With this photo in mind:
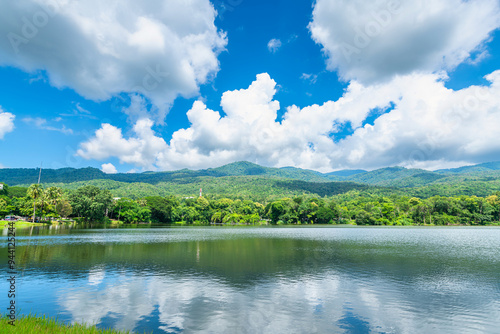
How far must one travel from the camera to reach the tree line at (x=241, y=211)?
123938 millimetres

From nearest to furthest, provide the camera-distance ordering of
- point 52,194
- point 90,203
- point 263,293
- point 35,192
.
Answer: point 263,293, point 35,192, point 52,194, point 90,203

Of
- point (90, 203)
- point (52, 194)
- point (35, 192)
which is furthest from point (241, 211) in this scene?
point (35, 192)

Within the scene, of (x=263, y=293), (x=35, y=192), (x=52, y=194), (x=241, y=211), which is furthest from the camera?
(x=241, y=211)

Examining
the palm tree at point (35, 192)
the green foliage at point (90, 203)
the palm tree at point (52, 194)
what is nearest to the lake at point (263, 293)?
the palm tree at point (35, 192)

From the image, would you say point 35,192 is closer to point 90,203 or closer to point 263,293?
point 90,203

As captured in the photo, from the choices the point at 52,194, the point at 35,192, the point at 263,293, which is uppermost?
the point at 52,194

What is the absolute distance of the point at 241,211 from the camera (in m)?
191

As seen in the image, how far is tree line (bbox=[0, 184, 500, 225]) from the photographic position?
123938mm

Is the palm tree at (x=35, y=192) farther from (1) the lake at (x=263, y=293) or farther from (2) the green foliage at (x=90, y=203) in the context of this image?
(1) the lake at (x=263, y=293)

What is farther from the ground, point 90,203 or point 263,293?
point 90,203

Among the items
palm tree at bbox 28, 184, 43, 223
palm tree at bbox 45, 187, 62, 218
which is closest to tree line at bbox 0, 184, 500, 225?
palm tree at bbox 45, 187, 62, 218

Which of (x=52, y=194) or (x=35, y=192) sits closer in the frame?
(x=35, y=192)

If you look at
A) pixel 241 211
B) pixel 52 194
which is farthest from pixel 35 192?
pixel 241 211

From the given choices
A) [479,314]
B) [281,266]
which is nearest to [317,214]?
[281,266]
